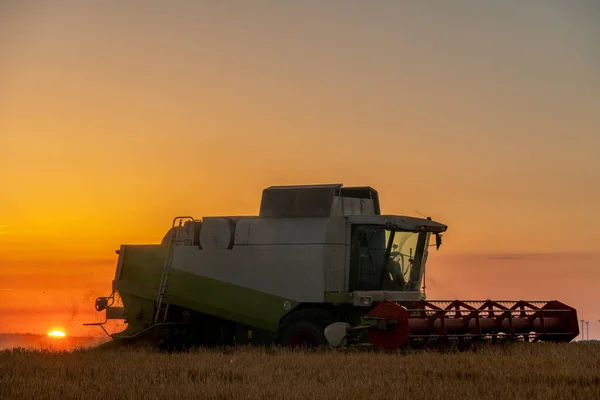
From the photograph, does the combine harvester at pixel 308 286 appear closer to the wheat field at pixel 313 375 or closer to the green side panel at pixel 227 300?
the green side panel at pixel 227 300

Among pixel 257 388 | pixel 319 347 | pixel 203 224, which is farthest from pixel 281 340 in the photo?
pixel 257 388

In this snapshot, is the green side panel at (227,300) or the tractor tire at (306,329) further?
the green side panel at (227,300)

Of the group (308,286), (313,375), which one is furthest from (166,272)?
(313,375)

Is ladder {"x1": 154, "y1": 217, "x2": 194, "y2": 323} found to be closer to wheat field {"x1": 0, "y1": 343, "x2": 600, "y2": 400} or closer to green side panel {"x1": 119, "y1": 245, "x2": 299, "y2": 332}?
green side panel {"x1": 119, "y1": 245, "x2": 299, "y2": 332}

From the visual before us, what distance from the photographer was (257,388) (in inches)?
544

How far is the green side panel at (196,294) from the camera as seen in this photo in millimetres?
22812

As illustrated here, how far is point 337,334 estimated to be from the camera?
20.9 m

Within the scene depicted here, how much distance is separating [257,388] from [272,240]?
9.67 m

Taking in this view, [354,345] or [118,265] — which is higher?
[118,265]

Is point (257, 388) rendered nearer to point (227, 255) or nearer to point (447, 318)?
point (447, 318)

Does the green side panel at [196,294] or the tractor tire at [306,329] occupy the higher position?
the green side panel at [196,294]

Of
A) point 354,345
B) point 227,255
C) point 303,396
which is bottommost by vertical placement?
point 303,396

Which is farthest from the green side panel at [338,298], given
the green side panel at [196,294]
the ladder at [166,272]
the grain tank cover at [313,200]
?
the ladder at [166,272]

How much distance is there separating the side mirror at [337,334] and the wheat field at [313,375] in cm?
→ 45
